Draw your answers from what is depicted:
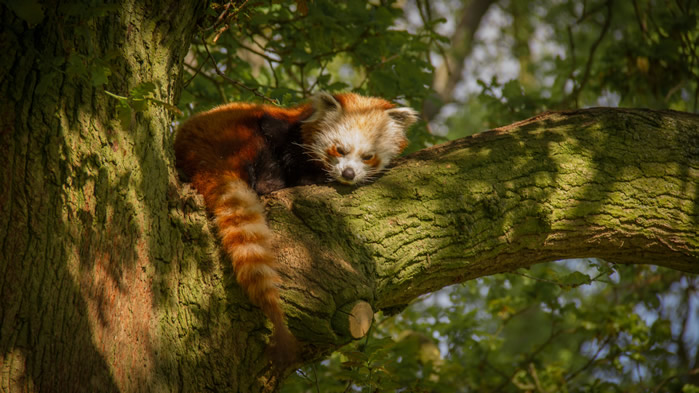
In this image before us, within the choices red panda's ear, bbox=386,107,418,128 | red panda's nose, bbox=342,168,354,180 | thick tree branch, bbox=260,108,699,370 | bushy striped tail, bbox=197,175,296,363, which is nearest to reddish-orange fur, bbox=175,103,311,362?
bushy striped tail, bbox=197,175,296,363

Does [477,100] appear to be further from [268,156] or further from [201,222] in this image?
[201,222]

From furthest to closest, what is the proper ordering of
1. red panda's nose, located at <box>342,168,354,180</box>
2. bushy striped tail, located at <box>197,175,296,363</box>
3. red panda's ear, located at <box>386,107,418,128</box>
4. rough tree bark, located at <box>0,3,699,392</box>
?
1. red panda's ear, located at <box>386,107,418,128</box>
2. red panda's nose, located at <box>342,168,354,180</box>
3. bushy striped tail, located at <box>197,175,296,363</box>
4. rough tree bark, located at <box>0,3,699,392</box>

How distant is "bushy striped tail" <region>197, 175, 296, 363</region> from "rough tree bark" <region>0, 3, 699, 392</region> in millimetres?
71

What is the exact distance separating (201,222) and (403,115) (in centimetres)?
191

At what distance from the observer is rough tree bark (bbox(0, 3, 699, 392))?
1.90 m

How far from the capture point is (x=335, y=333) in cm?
228

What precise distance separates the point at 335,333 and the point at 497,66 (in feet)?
34.6

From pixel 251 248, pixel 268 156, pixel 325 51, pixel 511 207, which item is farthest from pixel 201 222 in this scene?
pixel 325 51

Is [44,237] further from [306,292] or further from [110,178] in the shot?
[306,292]

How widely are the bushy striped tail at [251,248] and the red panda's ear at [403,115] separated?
1.54 meters

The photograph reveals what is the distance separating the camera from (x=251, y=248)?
231cm

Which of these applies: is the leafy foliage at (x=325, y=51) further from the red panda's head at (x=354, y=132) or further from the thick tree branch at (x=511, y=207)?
the thick tree branch at (x=511, y=207)

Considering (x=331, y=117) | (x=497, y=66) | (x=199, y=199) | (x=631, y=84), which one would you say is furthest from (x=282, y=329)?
(x=497, y=66)

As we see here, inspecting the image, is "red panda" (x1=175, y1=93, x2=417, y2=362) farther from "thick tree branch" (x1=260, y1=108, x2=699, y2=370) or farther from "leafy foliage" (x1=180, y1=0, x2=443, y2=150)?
"leafy foliage" (x1=180, y1=0, x2=443, y2=150)
